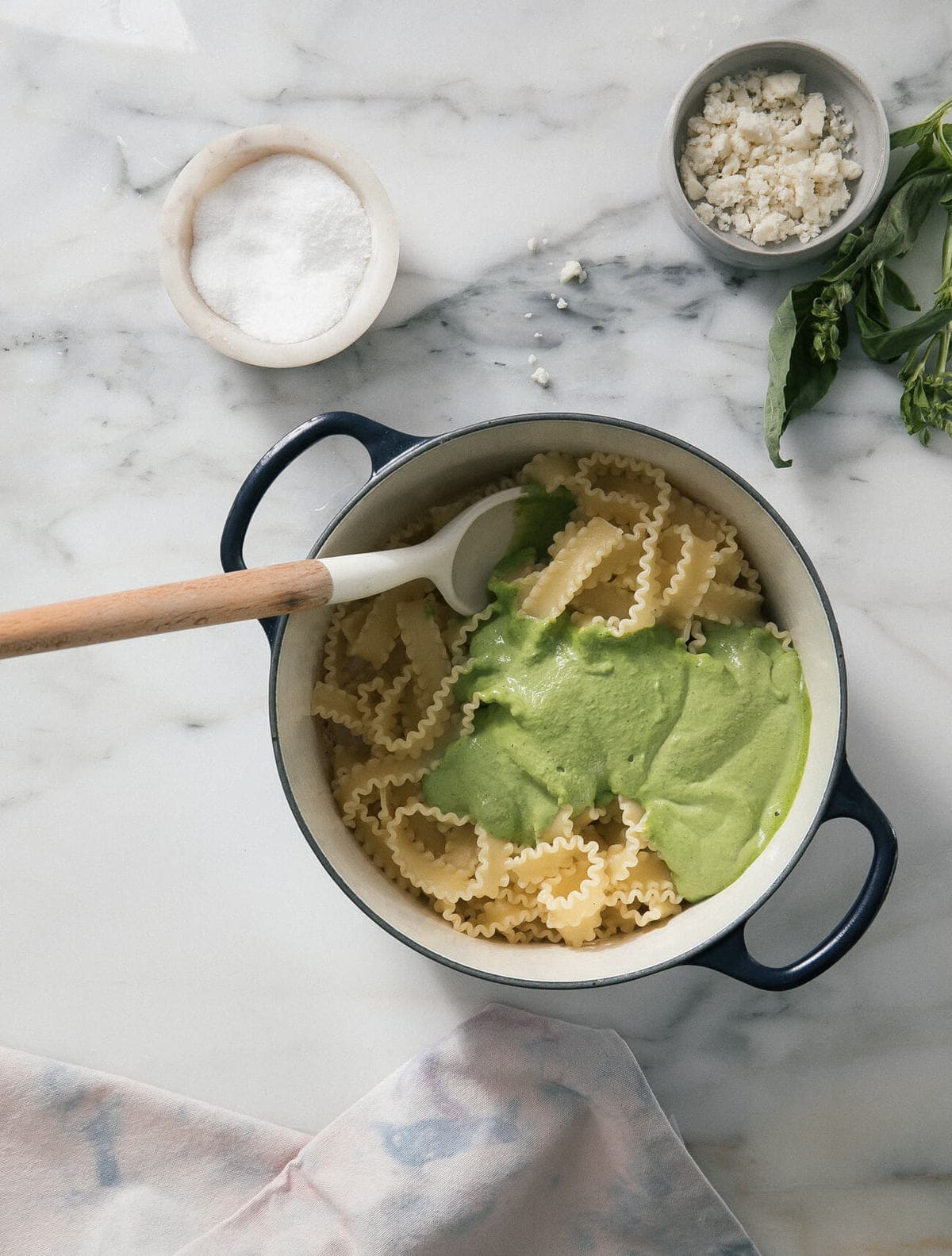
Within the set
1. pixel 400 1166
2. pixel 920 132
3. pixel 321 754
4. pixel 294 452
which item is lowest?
pixel 400 1166

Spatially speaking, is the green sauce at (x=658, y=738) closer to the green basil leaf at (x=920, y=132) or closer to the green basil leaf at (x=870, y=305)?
the green basil leaf at (x=870, y=305)

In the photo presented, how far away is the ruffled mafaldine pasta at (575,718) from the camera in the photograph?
153 centimetres

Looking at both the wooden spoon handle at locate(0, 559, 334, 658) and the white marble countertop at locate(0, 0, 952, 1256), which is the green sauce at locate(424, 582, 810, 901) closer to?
the white marble countertop at locate(0, 0, 952, 1256)

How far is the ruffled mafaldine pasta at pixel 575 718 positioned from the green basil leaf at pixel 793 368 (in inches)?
6.5

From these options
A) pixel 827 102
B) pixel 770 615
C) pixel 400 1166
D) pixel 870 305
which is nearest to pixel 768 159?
pixel 827 102

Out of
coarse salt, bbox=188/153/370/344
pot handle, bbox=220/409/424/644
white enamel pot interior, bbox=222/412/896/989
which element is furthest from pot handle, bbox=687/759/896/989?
coarse salt, bbox=188/153/370/344

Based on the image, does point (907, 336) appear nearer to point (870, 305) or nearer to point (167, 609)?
point (870, 305)

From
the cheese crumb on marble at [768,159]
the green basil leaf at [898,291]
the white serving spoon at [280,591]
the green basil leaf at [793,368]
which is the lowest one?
the white serving spoon at [280,591]

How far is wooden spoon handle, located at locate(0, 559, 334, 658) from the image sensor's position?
1.22 m

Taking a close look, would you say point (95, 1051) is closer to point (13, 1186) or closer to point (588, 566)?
point (13, 1186)

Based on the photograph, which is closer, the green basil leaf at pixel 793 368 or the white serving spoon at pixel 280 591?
the white serving spoon at pixel 280 591

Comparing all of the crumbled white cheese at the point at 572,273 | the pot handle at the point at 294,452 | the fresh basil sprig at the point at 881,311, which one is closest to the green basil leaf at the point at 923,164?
the fresh basil sprig at the point at 881,311

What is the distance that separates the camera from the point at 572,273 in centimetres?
169

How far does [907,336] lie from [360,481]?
851mm
